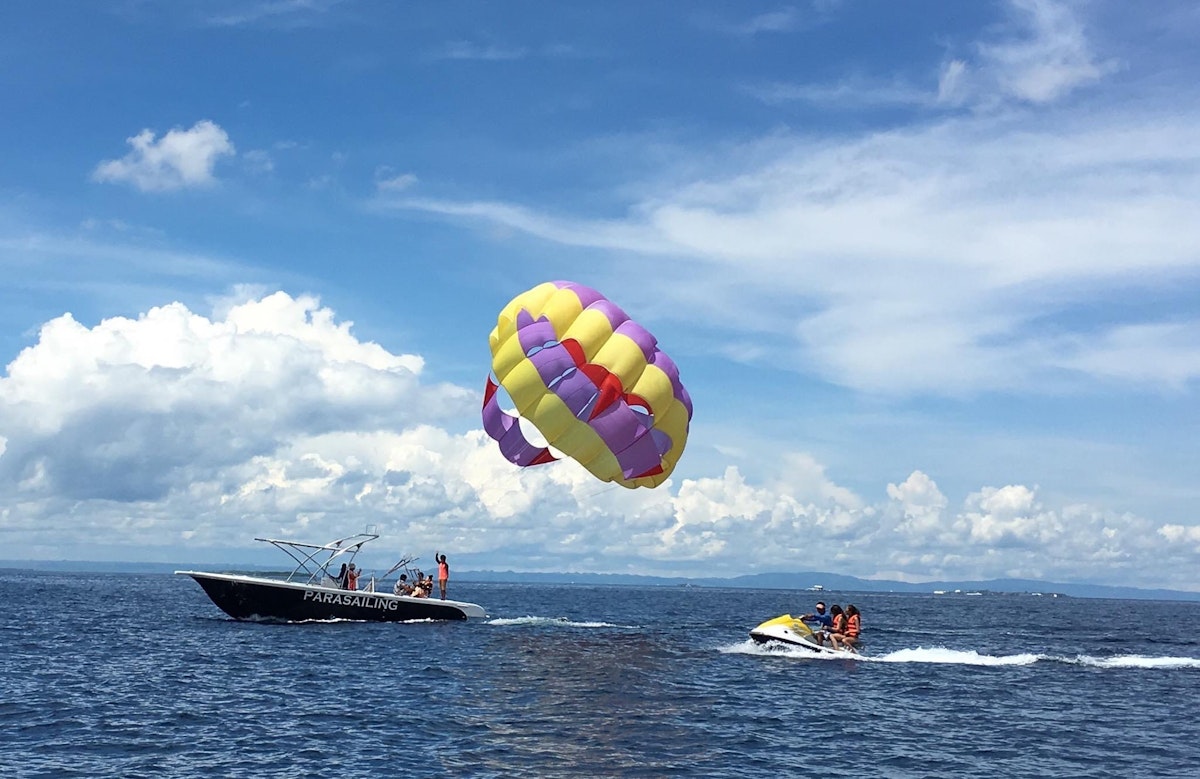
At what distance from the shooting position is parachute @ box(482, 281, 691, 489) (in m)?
27.6

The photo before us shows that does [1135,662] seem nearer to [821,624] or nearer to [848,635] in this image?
[848,635]

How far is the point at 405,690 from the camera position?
72.7 ft

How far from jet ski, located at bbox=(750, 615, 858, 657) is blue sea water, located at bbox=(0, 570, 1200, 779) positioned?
51 cm

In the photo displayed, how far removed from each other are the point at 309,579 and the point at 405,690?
1412cm

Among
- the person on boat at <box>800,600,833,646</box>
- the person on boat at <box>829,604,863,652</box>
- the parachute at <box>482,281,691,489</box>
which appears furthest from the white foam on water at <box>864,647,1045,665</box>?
the parachute at <box>482,281,691,489</box>

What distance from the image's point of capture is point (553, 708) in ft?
66.6

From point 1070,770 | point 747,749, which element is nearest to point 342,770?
point 747,749

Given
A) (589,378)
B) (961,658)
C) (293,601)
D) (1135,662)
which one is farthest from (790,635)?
(293,601)

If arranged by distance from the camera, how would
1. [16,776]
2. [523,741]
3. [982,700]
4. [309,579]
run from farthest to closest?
[309,579], [982,700], [523,741], [16,776]

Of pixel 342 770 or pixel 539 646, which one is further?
pixel 539 646

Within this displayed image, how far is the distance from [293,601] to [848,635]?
57.5 feet

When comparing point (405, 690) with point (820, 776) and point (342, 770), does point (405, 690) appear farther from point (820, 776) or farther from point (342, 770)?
point (820, 776)

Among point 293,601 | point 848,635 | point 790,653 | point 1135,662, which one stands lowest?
point 1135,662

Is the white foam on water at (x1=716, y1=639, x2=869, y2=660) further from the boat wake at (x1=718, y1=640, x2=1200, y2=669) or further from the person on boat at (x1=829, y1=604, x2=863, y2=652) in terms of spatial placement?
the person on boat at (x1=829, y1=604, x2=863, y2=652)
